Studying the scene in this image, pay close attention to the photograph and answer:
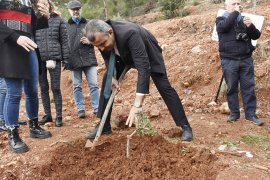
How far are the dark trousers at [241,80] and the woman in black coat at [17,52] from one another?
2.30 meters

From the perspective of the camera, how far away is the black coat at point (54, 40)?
4.91 m

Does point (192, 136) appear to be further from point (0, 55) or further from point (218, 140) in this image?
point (0, 55)

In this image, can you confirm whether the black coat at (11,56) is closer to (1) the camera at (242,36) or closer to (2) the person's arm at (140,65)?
(2) the person's arm at (140,65)

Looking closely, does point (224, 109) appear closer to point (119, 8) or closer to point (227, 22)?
point (227, 22)

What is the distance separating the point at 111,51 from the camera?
12.8 ft

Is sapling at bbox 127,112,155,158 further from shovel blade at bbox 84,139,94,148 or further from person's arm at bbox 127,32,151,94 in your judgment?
shovel blade at bbox 84,139,94,148

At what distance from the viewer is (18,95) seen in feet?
12.9

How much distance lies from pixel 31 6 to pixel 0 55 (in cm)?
59

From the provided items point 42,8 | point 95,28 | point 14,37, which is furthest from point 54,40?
point 95,28

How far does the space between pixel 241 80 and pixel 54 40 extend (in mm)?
2380

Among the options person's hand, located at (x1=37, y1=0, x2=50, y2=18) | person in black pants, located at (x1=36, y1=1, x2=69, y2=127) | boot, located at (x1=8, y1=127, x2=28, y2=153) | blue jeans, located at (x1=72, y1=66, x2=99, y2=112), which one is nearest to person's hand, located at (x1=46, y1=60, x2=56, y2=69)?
person in black pants, located at (x1=36, y1=1, x2=69, y2=127)

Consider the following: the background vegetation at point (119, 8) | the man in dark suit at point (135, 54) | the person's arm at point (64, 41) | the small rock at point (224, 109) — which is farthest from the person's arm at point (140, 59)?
the background vegetation at point (119, 8)

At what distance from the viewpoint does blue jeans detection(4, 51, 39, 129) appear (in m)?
3.88

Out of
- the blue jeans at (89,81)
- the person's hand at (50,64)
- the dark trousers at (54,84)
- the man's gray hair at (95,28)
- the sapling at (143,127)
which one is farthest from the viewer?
the blue jeans at (89,81)
